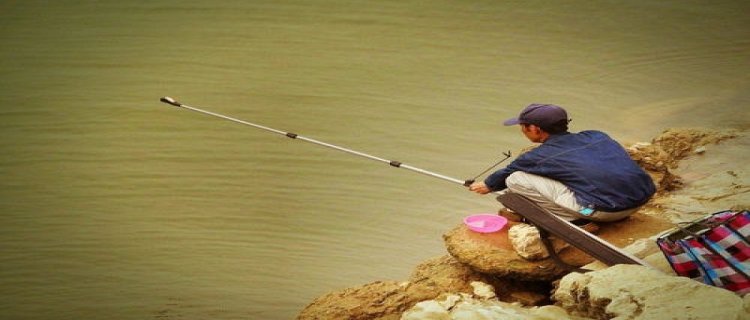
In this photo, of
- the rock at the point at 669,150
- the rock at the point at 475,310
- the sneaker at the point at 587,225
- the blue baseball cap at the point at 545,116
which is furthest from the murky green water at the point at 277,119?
the blue baseball cap at the point at 545,116

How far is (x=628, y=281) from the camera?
1765 mm

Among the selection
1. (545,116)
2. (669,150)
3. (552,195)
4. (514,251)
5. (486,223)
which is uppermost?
(545,116)

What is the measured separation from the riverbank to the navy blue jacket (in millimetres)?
204

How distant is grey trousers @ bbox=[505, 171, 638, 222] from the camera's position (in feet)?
7.50

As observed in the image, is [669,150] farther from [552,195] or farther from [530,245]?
[530,245]

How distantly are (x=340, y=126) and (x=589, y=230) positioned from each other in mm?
2861

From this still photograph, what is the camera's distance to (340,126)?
4.91 meters

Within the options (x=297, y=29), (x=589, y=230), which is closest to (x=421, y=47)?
(x=297, y=29)

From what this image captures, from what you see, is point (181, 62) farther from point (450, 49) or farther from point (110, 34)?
point (450, 49)

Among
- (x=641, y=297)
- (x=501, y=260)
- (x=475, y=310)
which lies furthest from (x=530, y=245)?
(x=641, y=297)

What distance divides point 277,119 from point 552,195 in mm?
3214

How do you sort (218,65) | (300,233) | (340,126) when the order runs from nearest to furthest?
(300,233) < (340,126) < (218,65)

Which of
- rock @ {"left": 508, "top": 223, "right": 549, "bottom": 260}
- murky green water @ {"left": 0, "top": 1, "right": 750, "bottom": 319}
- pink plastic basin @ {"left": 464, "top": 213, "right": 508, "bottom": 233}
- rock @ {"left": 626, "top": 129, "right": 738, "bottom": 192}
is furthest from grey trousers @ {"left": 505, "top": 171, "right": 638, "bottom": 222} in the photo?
murky green water @ {"left": 0, "top": 1, "right": 750, "bottom": 319}

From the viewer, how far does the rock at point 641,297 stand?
1504 millimetres
